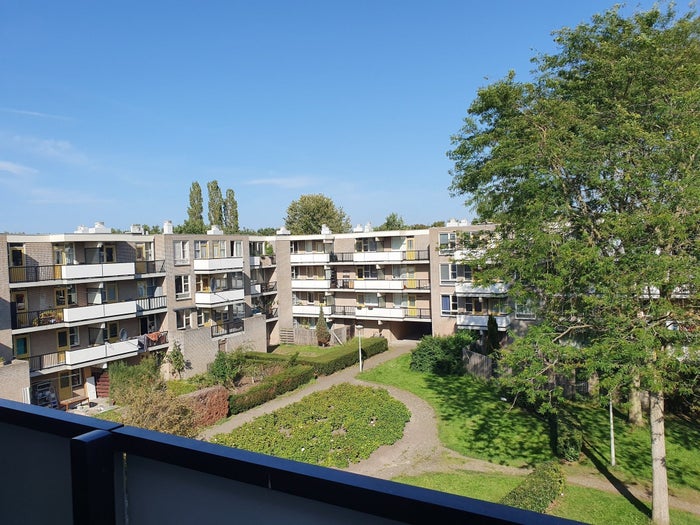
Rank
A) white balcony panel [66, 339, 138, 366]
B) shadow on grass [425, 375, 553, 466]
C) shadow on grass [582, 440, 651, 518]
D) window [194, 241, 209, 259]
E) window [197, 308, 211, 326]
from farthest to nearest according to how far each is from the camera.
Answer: window [197, 308, 211, 326], window [194, 241, 209, 259], white balcony panel [66, 339, 138, 366], shadow on grass [425, 375, 553, 466], shadow on grass [582, 440, 651, 518]

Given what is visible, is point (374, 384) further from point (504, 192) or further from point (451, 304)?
point (504, 192)

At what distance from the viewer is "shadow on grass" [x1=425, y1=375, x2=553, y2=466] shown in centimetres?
1510

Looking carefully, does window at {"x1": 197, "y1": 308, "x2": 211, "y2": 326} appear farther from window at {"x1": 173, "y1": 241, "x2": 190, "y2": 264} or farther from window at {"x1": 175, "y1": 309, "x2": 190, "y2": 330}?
window at {"x1": 173, "y1": 241, "x2": 190, "y2": 264}

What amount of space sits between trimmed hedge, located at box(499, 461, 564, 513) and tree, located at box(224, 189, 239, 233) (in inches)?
2004

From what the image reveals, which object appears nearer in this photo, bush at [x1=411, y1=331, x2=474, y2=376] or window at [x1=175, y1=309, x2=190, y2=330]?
bush at [x1=411, y1=331, x2=474, y2=376]

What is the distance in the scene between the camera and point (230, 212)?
59250mm

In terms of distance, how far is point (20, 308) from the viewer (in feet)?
67.9

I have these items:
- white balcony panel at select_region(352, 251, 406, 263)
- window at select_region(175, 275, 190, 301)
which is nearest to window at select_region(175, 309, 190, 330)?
window at select_region(175, 275, 190, 301)

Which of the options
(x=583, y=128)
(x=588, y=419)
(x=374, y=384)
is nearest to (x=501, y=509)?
(x=583, y=128)

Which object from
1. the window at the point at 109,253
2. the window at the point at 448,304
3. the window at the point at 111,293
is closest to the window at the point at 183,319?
the window at the point at 111,293

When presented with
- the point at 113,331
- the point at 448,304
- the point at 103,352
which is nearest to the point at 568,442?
the point at 448,304

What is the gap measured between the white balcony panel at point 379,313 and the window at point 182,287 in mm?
12404

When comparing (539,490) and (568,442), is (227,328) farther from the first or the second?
(539,490)

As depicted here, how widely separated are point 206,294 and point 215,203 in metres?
32.6
